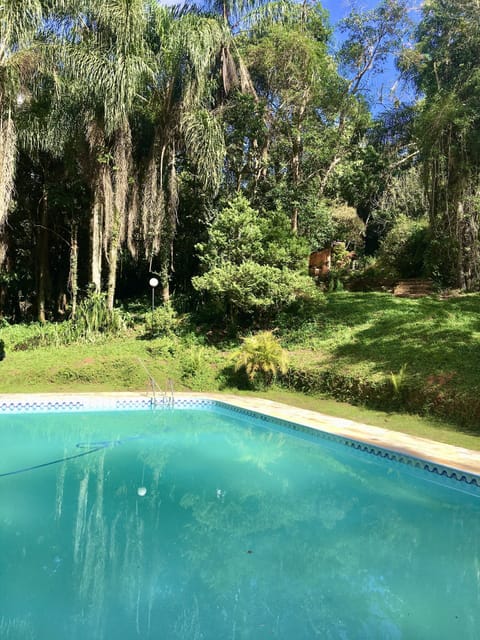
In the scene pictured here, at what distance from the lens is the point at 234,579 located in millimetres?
3684

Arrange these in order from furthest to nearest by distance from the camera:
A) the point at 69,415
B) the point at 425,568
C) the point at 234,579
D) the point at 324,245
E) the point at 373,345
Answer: the point at 324,245, the point at 373,345, the point at 69,415, the point at 425,568, the point at 234,579

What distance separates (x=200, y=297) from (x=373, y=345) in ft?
21.8

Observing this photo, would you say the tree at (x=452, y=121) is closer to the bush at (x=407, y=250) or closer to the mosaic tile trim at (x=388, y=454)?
the bush at (x=407, y=250)

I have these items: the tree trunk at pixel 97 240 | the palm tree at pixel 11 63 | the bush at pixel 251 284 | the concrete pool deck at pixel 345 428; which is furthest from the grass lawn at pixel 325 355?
the palm tree at pixel 11 63

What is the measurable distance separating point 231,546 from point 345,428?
4163mm

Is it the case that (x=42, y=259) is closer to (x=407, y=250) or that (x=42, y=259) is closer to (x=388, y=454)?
(x=407, y=250)

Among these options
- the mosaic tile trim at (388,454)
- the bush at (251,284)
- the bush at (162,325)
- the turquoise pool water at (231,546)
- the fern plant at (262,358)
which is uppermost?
the bush at (251,284)

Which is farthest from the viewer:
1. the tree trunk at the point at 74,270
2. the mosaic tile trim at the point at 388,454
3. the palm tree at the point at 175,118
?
the tree trunk at the point at 74,270

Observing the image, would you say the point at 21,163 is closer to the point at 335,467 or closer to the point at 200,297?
the point at 200,297

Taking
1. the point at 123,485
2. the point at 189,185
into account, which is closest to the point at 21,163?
the point at 189,185

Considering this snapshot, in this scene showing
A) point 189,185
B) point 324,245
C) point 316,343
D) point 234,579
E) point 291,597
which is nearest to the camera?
point 291,597

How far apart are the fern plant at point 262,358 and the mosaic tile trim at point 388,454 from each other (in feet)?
7.09

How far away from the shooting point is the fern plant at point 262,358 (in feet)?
37.3

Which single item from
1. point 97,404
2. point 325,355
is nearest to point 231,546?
point 97,404
